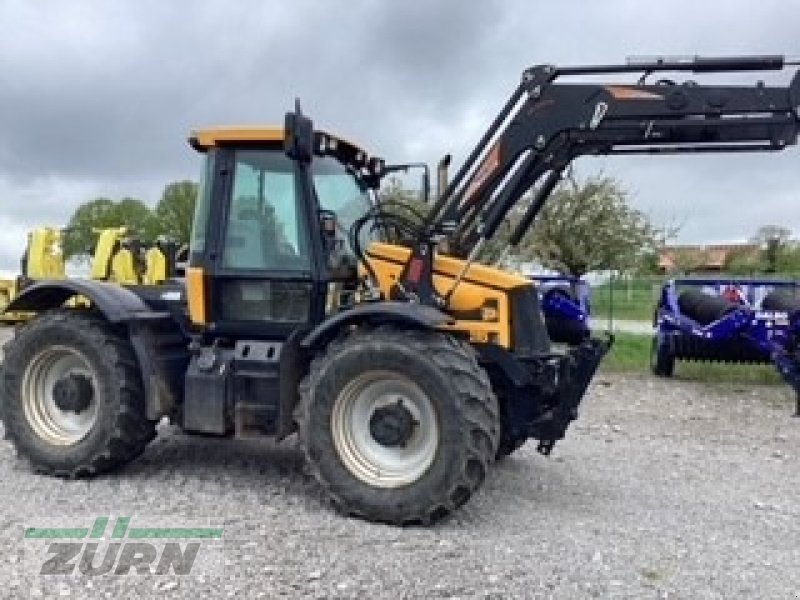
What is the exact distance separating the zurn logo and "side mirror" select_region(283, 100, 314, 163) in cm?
237

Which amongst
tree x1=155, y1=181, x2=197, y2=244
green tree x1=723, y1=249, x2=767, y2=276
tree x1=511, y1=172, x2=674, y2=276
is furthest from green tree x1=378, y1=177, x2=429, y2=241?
green tree x1=723, y1=249, x2=767, y2=276

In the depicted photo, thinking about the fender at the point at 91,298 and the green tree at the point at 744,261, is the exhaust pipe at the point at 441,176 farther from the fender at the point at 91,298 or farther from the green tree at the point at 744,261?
the green tree at the point at 744,261

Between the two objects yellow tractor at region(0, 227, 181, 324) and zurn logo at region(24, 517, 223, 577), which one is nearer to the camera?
zurn logo at region(24, 517, 223, 577)

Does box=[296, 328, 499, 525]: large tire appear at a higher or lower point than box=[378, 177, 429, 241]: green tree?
lower

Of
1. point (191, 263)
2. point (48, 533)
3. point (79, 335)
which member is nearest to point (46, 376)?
point (79, 335)

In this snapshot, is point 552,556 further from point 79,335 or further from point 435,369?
point 79,335

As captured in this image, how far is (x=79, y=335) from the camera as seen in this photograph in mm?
6934

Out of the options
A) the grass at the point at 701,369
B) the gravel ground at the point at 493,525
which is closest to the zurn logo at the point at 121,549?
the gravel ground at the point at 493,525

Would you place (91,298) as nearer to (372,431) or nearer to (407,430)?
(372,431)

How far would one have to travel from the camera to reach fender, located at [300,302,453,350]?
19.5 ft

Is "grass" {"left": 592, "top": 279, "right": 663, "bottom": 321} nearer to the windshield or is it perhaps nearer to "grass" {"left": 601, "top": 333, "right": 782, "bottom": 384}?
"grass" {"left": 601, "top": 333, "right": 782, "bottom": 384}

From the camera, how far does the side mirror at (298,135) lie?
6129 mm

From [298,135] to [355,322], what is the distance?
4.05 feet

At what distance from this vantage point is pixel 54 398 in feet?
23.4
